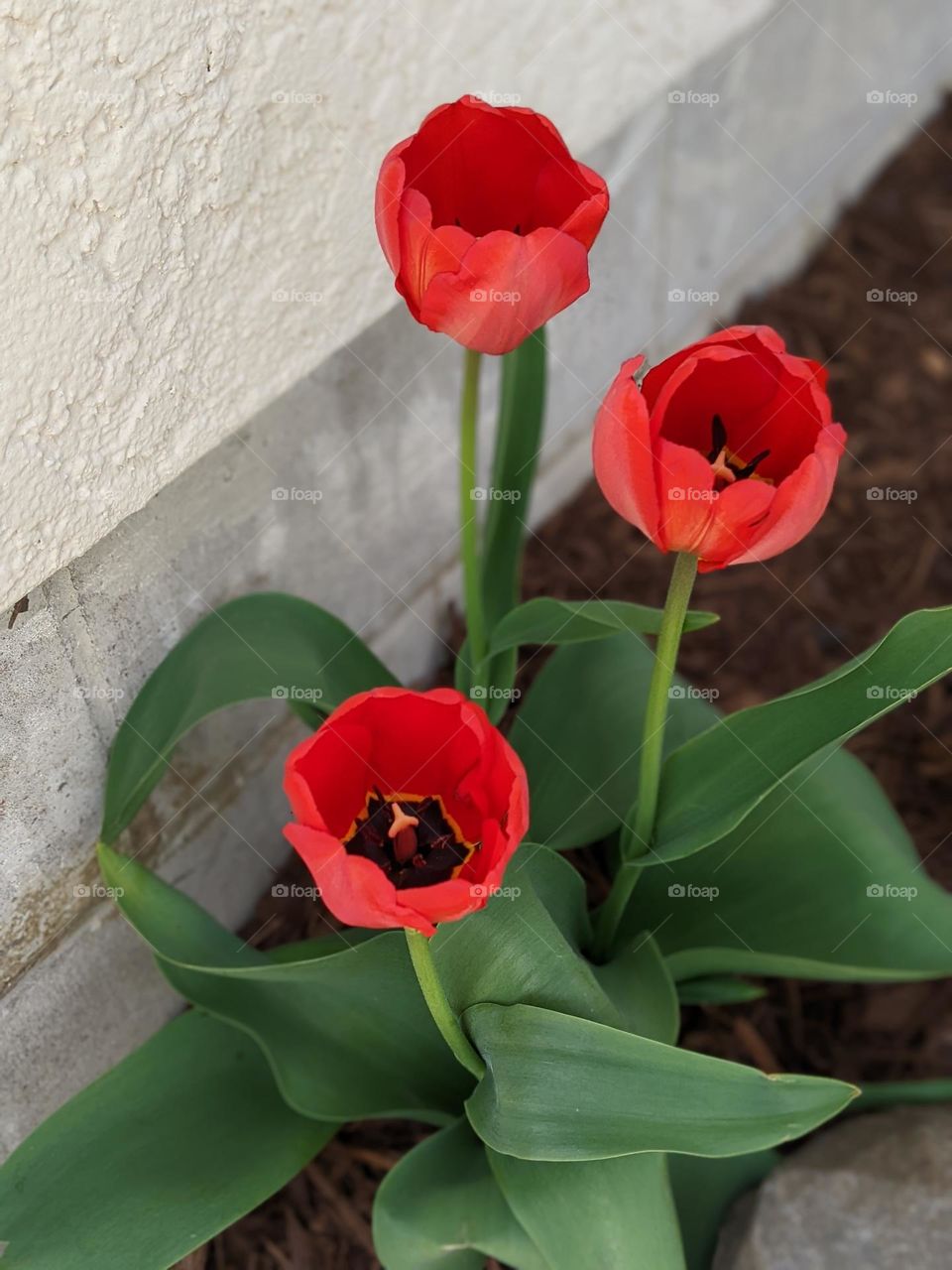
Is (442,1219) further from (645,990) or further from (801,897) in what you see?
(801,897)

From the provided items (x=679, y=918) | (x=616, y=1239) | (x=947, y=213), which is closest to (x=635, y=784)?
(x=679, y=918)

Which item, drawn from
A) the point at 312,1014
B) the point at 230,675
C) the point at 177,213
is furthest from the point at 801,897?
the point at 177,213

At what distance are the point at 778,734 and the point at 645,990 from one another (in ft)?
0.89

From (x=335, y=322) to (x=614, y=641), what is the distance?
444mm

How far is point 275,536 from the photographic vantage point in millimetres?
1402

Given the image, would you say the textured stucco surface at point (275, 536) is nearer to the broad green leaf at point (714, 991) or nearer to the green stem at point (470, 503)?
the green stem at point (470, 503)

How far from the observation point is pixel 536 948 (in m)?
0.99

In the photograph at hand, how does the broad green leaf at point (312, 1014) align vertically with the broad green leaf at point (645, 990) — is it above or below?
above

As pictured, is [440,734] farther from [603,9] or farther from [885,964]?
[603,9]

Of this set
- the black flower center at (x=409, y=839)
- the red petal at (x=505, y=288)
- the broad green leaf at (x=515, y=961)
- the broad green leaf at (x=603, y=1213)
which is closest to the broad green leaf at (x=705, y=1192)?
the broad green leaf at (x=603, y=1213)

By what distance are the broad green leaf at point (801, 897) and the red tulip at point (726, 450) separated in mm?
416

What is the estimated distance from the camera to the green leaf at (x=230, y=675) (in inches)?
45.3

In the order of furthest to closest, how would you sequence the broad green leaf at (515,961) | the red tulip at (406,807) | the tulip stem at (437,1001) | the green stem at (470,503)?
the green stem at (470,503) < the broad green leaf at (515,961) < the tulip stem at (437,1001) < the red tulip at (406,807)

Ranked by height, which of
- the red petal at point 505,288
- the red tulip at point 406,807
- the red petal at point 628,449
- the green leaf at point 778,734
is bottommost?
the green leaf at point 778,734
